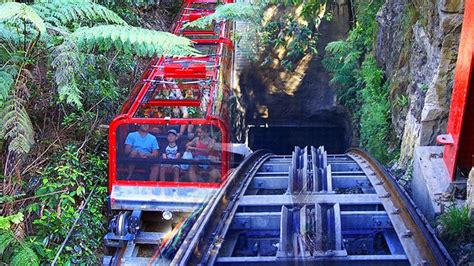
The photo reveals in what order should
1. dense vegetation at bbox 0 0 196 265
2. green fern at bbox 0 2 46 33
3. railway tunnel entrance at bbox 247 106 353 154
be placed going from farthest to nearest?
railway tunnel entrance at bbox 247 106 353 154, dense vegetation at bbox 0 0 196 265, green fern at bbox 0 2 46 33

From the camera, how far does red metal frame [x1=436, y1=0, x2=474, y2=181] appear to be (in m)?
5.39

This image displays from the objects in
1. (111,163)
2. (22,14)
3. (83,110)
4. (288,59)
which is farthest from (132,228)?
(288,59)

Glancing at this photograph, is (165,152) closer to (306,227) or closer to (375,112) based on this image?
(306,227)

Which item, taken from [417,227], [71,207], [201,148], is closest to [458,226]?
→ [417,227]

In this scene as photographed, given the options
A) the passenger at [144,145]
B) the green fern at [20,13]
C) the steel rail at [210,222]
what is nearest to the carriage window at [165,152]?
the passenger at [144,145]

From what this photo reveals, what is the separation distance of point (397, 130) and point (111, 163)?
4609 millimetres

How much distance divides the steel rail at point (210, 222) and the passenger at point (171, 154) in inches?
31.9

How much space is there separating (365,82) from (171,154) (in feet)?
20.2

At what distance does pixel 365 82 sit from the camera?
1239cm

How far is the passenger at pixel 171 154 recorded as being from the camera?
741 cm

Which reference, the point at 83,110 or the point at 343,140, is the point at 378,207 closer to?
the point at 83,110

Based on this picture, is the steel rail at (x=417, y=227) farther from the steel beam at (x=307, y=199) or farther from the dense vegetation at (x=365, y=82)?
the dense vegetation at (x=365, y=82)

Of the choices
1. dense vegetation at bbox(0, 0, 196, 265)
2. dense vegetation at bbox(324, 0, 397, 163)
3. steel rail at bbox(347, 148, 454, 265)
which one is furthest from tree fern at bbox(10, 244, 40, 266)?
dense vegetation at bbox(324, 0, 397, 163)

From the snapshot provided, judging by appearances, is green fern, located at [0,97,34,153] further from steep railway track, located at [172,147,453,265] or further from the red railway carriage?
steep railway track, located at [172,147,453,265]
